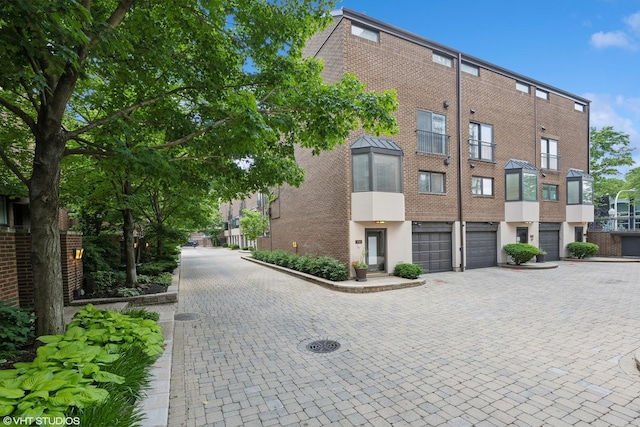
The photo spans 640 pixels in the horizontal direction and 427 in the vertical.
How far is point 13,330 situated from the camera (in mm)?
4133

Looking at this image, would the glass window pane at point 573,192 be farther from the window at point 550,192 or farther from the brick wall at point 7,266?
the brick wall at point 7,266

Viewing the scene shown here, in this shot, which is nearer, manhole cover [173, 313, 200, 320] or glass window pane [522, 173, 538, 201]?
manhole cover [173, 313, 200, 320]

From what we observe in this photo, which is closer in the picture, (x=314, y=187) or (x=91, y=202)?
(x=91, y=202)

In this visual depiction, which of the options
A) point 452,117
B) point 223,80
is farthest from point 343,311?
point 452,117

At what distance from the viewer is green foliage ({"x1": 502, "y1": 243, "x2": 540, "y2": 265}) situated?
49.6ft

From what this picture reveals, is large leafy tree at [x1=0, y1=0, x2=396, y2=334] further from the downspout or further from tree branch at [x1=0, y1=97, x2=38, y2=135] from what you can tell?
the downspout

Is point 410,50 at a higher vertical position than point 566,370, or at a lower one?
higher

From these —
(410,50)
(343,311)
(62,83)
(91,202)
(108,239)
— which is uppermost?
(410,50)

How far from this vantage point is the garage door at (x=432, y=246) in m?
13.7

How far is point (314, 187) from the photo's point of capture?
47.6ft

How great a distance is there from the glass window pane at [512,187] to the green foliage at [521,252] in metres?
2.70

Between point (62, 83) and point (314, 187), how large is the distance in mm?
11064

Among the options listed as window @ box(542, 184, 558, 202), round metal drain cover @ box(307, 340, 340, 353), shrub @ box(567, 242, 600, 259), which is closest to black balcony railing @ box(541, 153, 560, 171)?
window @ box(542, 184, 558, 202)

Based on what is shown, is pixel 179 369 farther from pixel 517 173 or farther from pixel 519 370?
pixel 517 173
